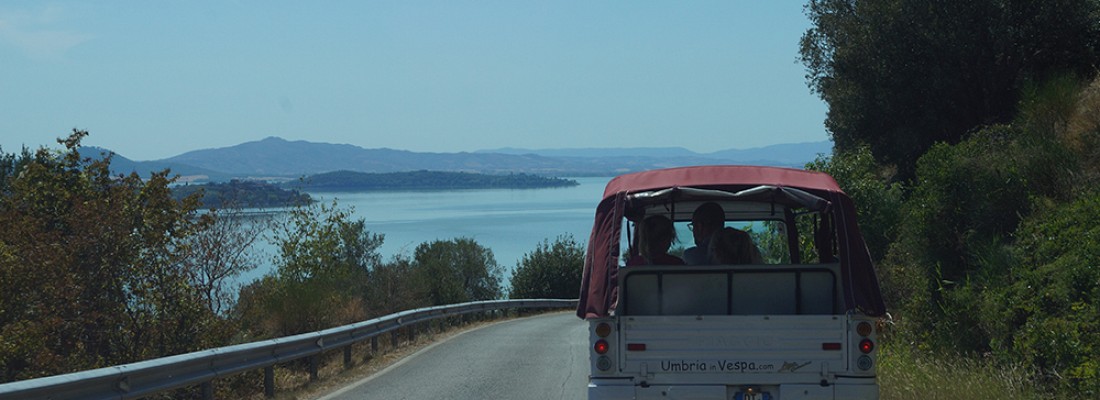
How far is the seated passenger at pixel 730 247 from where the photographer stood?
8.58 meters

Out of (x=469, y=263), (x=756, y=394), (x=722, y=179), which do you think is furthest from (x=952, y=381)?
(x=469, y=263)

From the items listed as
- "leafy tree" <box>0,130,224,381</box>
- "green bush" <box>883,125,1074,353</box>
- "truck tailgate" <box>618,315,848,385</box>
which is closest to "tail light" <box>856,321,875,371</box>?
"truck tailgate" <box>618,315,848,385</box>

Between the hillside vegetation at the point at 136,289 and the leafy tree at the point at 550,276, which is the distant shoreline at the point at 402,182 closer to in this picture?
the leafy tree at the point at 550,276

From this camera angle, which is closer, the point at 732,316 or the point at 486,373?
the point at 732,316

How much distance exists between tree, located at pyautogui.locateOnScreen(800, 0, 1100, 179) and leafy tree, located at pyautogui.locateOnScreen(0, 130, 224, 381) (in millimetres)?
15978

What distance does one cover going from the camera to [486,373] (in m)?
14.5

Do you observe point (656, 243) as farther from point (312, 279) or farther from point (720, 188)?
point (312, 279)

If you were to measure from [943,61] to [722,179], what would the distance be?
17.3m

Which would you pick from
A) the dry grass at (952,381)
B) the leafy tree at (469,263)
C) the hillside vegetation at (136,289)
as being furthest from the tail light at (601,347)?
the leafy tree at (469,263)

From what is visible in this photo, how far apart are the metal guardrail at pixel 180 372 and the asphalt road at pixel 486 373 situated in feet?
2.73

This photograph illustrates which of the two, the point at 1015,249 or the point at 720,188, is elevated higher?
the point at 720,188

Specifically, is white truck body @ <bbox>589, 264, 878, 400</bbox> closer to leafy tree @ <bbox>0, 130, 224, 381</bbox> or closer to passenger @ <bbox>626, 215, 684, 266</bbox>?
passenger @ <bbox>626, 215, 684, 266</bbox>

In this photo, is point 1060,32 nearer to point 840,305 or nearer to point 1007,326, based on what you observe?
point 1007,326

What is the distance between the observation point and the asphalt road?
40.5ft
